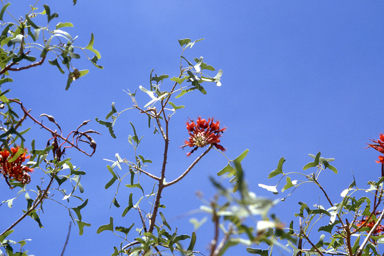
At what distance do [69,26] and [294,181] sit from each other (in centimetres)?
173

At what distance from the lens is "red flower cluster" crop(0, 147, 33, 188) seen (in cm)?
238

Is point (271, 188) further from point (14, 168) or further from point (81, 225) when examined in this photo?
point (14, 168)

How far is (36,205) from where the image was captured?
92.9 inches

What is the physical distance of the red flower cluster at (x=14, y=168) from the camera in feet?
7.79

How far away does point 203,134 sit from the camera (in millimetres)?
2459

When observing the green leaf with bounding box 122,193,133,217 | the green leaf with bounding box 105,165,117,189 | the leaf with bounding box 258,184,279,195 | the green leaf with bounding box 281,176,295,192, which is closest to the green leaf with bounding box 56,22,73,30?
the green leaf with bounding box 105,165,117,189

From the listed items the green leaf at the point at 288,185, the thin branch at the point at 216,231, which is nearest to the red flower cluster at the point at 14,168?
the green leaf at the point at 288,185

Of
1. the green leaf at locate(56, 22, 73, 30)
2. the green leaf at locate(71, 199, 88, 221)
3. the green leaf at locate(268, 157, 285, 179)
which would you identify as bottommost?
the green leaf at locate(71, 199, 88, 221)

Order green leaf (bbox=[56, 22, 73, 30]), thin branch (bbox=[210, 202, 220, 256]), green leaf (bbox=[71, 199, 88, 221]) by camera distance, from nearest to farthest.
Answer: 1. thin branch (bbox=[210, 202, 220, 256])
2. green leaf (bbox=[56, 22, 73, 30])
3. green leaf (bbox=[71, 199, 88, 221])

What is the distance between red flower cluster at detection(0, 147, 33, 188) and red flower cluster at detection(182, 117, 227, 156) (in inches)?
44.7

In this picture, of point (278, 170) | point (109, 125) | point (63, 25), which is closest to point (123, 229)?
point (109, 125)

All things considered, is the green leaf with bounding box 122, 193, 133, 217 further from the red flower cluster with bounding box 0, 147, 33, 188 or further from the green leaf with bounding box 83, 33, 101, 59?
the green leaf with bounding box 83, 33, 101, 59

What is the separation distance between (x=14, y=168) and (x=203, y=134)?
4.36 ft

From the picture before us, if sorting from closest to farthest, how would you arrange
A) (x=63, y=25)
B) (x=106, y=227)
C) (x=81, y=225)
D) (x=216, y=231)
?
(x=216, y=231)
(x=63, y=25)
(x=106, y=227)
(x=81, y=225)
